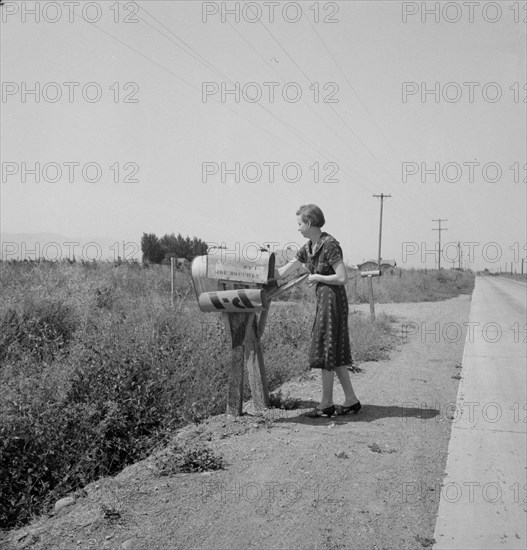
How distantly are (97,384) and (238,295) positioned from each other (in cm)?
178

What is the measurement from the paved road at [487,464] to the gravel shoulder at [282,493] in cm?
11

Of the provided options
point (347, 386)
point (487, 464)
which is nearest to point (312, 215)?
point (347, 386)

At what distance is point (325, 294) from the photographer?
17.5 ft

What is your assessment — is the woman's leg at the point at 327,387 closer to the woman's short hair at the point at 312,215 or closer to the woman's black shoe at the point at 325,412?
the woman's black shoe at the point at 325,412

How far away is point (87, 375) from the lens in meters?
5.81

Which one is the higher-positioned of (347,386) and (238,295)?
(238,295)

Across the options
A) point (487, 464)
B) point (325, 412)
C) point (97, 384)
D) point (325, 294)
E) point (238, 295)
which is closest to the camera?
point (487, 464)

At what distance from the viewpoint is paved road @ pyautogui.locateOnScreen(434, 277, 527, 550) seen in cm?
338

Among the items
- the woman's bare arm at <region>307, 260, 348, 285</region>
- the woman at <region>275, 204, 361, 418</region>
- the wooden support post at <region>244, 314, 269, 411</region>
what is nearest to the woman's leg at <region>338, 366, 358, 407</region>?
the woman at <region>275, 204, 361, 418</region>

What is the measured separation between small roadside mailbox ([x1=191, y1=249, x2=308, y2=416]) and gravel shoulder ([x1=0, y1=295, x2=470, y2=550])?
48 centimetres

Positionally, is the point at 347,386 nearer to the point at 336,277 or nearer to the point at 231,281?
the point at 336,277

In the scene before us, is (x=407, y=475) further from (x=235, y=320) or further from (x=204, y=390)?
(x=204, y=390)

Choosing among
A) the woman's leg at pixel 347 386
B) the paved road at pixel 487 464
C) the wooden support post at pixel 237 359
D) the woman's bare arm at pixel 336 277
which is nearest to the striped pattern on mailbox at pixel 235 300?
the wooden support post at pixel 237 359

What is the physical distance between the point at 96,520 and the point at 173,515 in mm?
437
